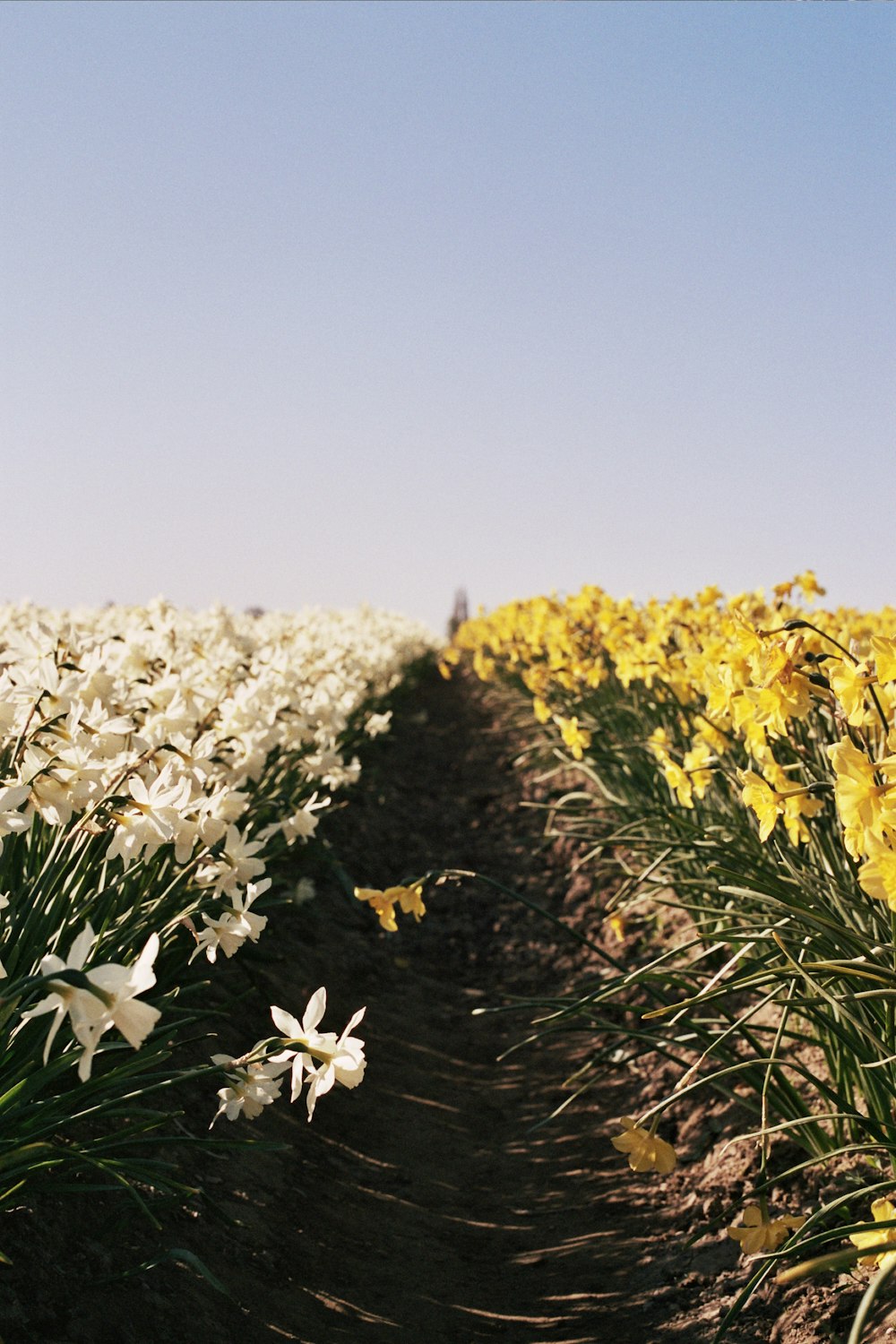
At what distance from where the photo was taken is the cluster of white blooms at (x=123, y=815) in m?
2.03

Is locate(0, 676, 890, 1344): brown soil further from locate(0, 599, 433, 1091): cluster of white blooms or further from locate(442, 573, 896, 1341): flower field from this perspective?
locate(0, 599, 433, 1091): cluster of white blooms

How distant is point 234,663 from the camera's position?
4.45 metres

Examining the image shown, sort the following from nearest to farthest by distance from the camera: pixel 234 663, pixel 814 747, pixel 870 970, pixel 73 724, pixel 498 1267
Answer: pixel 870 970, pixel 73 724, pixel 498 1267, pixel 814 747, pixel 234 663

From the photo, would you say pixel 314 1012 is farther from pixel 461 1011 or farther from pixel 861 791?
pixel 461 1011

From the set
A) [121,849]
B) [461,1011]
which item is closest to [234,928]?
[121,849]

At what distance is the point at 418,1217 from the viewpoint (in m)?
3.18

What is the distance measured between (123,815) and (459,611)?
38.7 m

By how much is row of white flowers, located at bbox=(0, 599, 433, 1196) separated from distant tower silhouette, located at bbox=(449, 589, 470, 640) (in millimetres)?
35118

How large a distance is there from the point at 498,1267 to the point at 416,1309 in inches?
12.1

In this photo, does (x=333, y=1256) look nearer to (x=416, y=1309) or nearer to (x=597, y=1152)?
(x=416, y=1309)

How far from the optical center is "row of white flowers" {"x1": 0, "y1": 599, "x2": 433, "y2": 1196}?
1819mm

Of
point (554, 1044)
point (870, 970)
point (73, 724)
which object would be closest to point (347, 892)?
point (554, 1044)

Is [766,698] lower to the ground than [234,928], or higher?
higher

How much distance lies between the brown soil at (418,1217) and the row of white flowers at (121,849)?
1.36 ft
